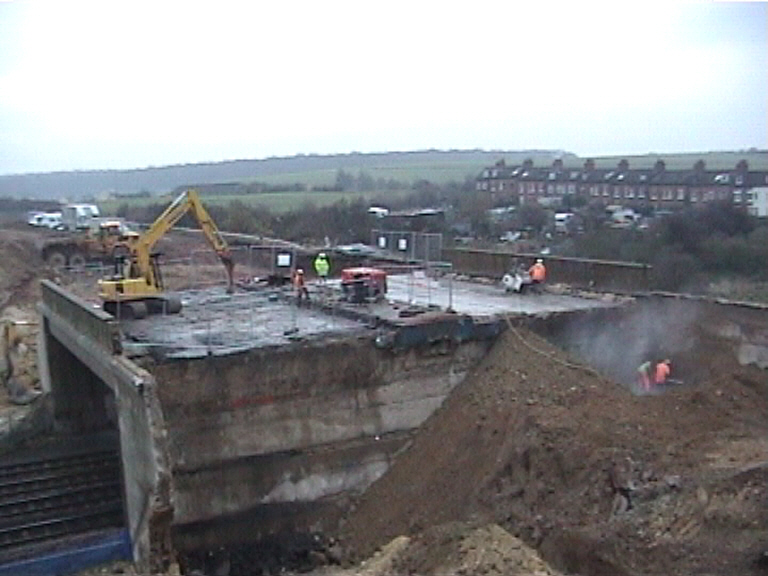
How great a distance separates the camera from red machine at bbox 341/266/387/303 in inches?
896

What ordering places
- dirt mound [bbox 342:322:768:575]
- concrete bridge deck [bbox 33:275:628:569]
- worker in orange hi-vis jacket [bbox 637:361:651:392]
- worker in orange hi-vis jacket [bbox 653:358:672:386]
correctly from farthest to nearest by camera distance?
worker in orange hi-vis jacket [bbox 637:361:651:392] < worker in orange hi-vis jacket [bbox 653:358:672:386] < concrete bridge deck [bbox 33:275:628:569] < dirt mound [bbox 342:322:768:575]

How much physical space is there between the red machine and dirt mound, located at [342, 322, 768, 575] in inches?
168

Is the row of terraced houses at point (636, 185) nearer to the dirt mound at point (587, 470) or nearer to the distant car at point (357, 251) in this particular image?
the distant car at point (357, 251)

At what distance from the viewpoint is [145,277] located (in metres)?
23.2

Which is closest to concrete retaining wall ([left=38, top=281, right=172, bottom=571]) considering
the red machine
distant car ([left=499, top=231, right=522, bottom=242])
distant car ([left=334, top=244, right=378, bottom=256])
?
the red machine

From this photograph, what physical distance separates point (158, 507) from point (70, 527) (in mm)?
5228

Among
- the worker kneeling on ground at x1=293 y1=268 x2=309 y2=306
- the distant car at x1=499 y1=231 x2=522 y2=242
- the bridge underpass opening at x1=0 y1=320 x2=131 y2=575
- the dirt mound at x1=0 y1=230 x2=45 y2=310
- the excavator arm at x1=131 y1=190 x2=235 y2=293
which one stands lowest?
the distant car at x1=499 y1=231 x2=522 y2=242

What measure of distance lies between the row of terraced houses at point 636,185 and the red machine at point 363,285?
4033 cm

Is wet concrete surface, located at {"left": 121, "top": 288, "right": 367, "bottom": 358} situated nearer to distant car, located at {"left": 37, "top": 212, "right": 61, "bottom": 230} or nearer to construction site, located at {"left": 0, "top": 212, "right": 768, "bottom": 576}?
construction site, located at {"left": 0, "top": 212, "right": 768, "bottom": 576}

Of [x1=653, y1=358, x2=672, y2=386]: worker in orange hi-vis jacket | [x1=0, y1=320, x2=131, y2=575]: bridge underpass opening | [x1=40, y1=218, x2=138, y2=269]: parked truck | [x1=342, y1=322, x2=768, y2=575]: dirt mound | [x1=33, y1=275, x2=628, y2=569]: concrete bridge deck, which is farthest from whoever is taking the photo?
[x1=40, y1=218, x2=138, y2=269]: parked truck

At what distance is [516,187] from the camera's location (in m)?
97.0

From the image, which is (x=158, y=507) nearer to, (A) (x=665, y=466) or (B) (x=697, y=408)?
(A) (x=665, y=466)

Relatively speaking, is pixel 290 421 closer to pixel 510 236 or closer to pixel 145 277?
pixel 145 277

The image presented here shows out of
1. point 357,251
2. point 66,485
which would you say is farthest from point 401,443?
point 357,251
